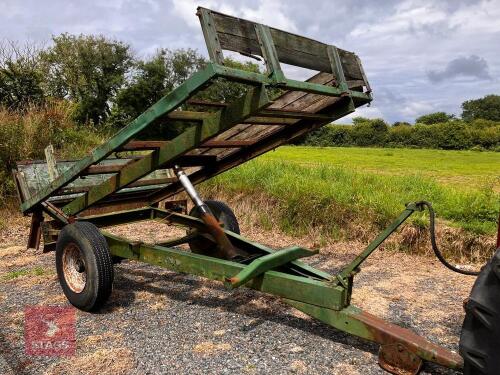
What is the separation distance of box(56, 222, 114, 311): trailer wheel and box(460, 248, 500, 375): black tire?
10.4 feet

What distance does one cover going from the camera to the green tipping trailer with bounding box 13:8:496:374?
314 cm

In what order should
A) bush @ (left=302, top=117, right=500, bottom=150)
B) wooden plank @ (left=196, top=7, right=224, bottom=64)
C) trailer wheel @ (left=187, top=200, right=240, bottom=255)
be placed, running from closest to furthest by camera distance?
wooden plank @ (left=196, top=7, right=224, bottom=64)
trailer wheel @ (left=187, top=200, right=240, bottom=255)
bush @ (left=302, top=117, right=500, bottom=150)

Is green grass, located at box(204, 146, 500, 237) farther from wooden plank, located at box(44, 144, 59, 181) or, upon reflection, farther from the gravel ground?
wooden plank, located at box(44, 144, 59, 181)

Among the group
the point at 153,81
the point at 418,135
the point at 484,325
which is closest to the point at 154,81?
the point at 153,81

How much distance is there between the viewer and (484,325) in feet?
7.72

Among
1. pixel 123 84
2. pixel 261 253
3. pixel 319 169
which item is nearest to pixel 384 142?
pixel 123 84

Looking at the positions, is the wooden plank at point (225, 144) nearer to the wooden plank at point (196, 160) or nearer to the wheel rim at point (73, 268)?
the wooden plank at point (196, 160)

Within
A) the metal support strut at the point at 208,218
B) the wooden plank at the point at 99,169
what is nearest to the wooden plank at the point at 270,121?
the metal support strut at the point at 208,218

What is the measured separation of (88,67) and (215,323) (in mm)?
47434

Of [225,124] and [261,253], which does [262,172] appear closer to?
[261,253]

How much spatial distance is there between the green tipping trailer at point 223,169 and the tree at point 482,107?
58.9 m

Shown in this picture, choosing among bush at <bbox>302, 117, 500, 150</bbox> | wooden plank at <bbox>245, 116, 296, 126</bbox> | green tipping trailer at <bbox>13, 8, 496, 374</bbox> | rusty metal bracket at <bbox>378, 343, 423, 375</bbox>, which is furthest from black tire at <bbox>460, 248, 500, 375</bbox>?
bush at <bbox>302, 117, 500, 150</bbox>

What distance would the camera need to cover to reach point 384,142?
36906mm

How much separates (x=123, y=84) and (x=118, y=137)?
44.1 metres
